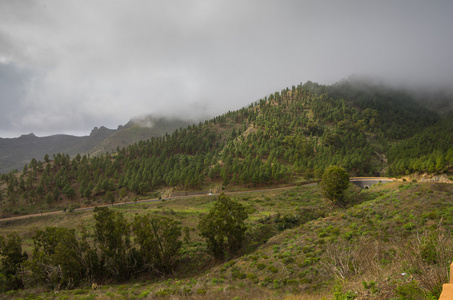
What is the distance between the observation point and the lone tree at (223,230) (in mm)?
31141

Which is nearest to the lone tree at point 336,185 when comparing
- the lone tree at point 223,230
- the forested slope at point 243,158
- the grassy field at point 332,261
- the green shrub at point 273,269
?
the grassy field at point 332,261

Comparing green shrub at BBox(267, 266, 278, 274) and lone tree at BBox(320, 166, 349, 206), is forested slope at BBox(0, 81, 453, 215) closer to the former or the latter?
lone tree at BBox(320, 166, 349, 206)

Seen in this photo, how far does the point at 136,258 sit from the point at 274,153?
85.4m

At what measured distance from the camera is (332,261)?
1497cm

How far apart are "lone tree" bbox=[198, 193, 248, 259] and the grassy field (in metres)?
1.74

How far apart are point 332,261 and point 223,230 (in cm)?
1856

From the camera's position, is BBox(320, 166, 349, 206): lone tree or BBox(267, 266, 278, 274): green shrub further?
BBox(320, 166, 349, 206): lone tree

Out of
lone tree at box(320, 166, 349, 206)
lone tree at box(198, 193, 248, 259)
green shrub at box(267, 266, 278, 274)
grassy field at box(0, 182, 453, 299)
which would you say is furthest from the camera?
lone tree at box(320, 166, 349, 206)

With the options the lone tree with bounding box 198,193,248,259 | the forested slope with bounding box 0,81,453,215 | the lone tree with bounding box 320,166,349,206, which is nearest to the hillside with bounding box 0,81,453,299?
the lone tree with bounding box 198,193,248,259

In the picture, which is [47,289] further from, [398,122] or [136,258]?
[398,122]

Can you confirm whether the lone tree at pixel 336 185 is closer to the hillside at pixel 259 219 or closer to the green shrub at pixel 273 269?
the hillside at pixel 259 219

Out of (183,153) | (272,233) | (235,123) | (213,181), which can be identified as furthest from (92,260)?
(235,123)

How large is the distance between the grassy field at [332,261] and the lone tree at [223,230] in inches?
68.4

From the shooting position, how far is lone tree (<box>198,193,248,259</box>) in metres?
31.1
